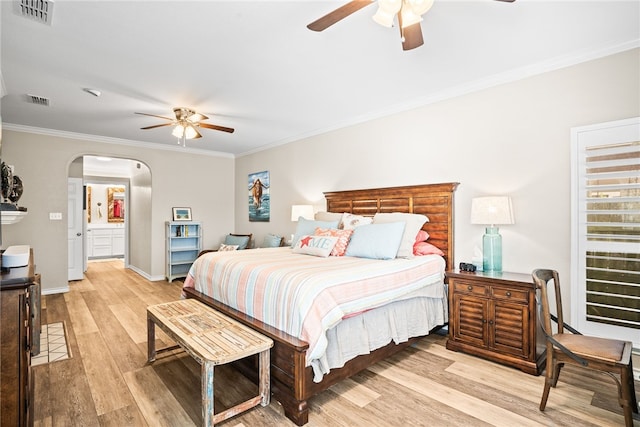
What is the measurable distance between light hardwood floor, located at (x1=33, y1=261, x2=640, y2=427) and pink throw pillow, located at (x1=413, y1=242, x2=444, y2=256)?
Result: 92 centimetres

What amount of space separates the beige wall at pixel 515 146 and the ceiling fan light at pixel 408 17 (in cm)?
186

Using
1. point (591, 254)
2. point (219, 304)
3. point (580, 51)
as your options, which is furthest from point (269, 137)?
point (591, 254)

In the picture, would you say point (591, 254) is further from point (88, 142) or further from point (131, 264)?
point (131, 264)

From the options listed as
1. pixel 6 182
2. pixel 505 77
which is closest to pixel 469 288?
pixel 505 77

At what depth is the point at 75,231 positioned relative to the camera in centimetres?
644

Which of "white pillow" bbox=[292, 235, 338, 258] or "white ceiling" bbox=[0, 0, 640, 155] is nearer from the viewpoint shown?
"white ceiling" bbox=[0, 0, 640, 155]

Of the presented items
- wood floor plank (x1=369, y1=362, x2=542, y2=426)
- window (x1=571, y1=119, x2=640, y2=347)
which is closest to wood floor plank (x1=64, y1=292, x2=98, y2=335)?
wood floor plank (x1=369, y1=362, x2=542, y2=426)

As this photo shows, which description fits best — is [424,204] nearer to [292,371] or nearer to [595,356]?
[595,356]

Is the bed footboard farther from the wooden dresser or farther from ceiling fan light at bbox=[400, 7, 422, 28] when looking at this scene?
ceiling fan light at bbox=[400, 7, 422, 28]

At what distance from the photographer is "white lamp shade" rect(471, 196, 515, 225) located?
2.90 m

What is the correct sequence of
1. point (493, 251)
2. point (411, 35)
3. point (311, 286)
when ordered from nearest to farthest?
1. point (411, 35)
2. point (311, 286)
3. point (493, 251)

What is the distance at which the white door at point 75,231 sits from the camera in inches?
244

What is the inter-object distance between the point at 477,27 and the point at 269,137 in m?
3.89

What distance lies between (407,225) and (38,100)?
4.54 meters
